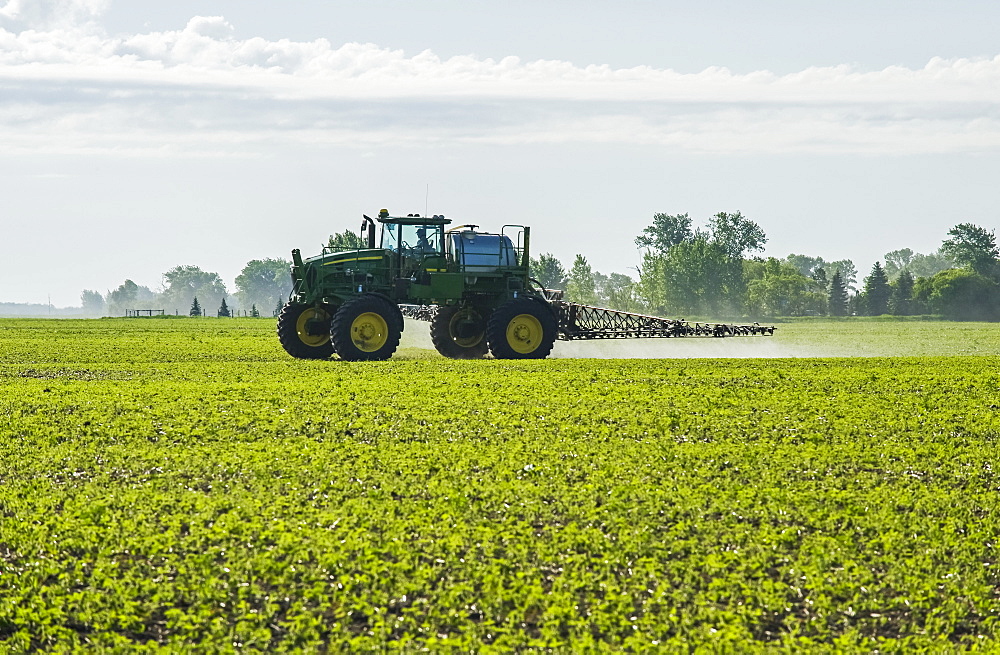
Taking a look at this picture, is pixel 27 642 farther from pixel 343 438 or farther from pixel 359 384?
pixel 359 384

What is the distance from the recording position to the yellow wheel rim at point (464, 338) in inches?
1235

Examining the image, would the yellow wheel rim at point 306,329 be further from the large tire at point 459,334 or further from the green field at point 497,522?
the green field at point 497,522

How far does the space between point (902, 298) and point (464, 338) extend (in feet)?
397

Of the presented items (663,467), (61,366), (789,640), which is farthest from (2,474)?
(61,366)

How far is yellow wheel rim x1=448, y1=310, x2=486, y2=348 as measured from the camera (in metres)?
31.4

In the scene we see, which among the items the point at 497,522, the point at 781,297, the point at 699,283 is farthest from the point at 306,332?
the point at 781,297

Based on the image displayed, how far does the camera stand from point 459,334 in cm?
3161

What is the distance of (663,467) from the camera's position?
13203 mm

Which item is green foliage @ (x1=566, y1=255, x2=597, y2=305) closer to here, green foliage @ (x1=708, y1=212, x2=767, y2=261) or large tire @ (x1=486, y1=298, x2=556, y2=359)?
green foliage @ (x1=708, y1=212, x2=767, y2=261)

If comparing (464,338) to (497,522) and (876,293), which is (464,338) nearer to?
(497,522)

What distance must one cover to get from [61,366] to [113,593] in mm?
20557

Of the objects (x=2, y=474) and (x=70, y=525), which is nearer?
(x=70, y=525)

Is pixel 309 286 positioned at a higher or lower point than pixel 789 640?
higher

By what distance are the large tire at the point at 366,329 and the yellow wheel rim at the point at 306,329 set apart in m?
1.24
